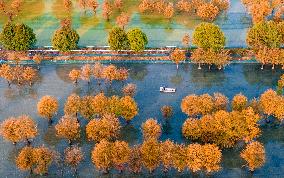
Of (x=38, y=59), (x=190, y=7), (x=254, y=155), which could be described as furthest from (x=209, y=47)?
(x=38, y=59)

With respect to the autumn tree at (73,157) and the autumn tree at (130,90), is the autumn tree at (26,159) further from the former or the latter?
the autumn tree at (130,90)

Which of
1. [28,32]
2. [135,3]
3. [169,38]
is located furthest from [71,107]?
[135,3]

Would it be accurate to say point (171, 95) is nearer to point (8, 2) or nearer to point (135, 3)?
point (135, 3)

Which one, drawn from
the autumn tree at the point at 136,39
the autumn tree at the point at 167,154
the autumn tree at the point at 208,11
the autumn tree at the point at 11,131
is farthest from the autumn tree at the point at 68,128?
the autumn tree at the point at 208,11

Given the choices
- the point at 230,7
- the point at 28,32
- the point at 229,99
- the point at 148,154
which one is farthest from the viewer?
the point at 230,7

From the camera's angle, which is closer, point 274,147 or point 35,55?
point 274,147
